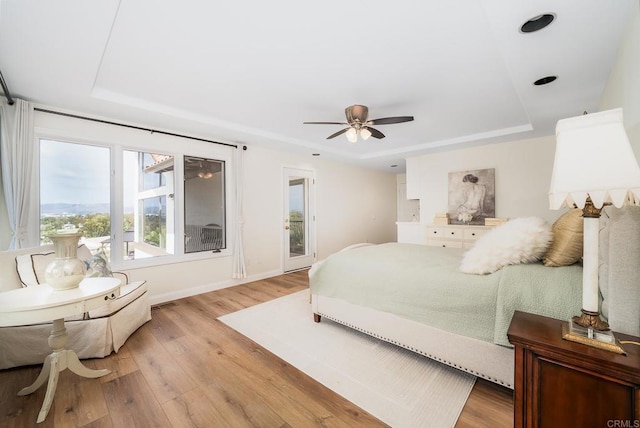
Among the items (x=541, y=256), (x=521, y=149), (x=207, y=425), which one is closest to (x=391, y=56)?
(x=541, y=256)

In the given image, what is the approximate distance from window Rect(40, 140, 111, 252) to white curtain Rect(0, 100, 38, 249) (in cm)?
21

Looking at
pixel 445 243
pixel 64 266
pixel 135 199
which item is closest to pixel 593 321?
pixel 64 266

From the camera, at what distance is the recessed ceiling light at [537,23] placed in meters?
1.58

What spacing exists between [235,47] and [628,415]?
2.84 meters

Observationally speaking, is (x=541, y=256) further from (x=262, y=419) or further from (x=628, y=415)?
(x=262, y=419)

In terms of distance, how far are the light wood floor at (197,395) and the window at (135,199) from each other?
1.46 metres

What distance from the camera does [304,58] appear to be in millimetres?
2119

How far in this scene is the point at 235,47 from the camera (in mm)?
1976

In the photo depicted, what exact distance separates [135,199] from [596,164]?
4281 mm

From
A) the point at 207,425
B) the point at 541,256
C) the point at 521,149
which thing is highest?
the point at 521,149

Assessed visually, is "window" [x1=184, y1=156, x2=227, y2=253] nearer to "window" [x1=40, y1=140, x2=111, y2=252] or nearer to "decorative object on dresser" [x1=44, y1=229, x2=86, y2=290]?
"window" [x1=40, y1=140, x2=111, y2=252]

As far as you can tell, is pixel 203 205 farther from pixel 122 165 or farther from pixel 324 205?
pixel 324 205

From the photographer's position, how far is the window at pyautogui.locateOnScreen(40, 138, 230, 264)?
2896 millimetres

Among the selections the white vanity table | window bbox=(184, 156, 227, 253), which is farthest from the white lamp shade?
window bbox=(184, 156, 227, 253)
